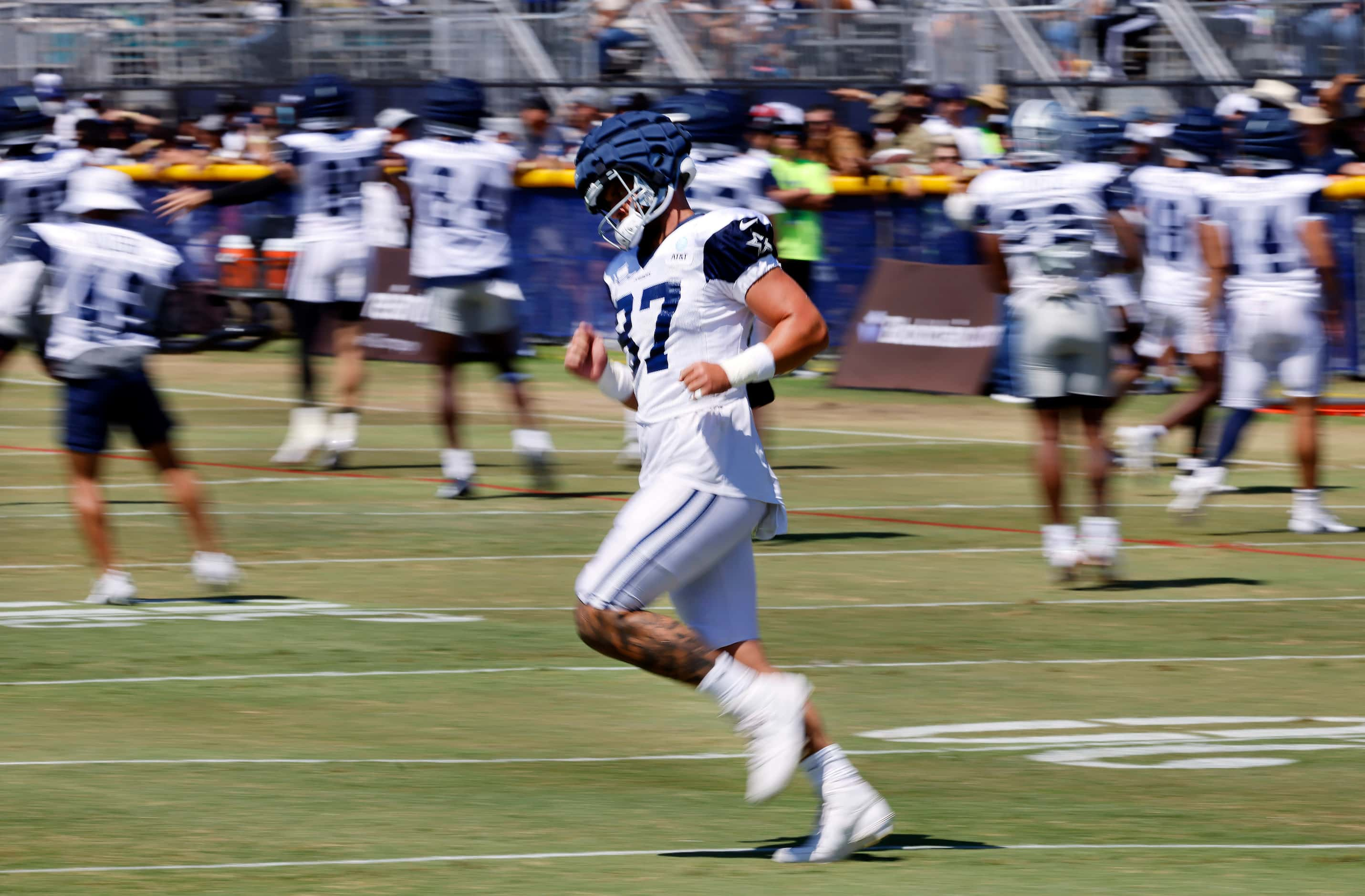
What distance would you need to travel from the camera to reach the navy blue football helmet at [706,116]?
13.2 m

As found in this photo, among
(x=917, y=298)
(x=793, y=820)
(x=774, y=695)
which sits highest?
(x=774, y=695)

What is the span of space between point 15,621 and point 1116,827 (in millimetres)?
5368

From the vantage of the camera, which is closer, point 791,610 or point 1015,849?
point 1015,849

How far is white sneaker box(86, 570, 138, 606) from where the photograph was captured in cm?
999

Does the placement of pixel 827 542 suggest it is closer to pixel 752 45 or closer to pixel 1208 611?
pixel 1208 611

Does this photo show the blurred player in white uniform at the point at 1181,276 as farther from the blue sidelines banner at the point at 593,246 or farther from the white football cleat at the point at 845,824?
the white football cleat at the point at 845,824

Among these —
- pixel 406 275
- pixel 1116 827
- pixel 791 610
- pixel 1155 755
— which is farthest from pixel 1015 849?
pixel 406 275

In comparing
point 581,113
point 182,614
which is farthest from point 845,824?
point 581,113

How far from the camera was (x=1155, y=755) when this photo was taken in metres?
7.29

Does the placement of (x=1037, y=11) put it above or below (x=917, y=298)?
above

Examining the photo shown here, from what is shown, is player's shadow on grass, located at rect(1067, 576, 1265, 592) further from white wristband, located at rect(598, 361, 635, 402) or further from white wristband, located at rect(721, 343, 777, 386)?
white wristband, located at rect(721, 343, 777, 386)

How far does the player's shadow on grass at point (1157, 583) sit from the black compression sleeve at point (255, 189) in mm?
6275

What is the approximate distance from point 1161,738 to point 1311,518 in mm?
5048

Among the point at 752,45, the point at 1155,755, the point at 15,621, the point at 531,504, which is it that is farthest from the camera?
the point at 752,45
